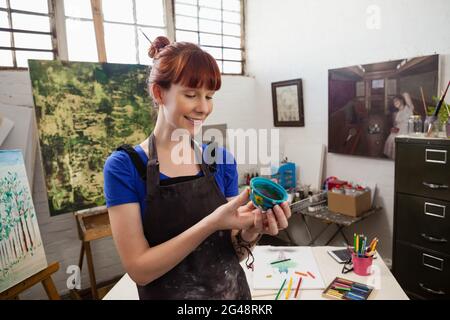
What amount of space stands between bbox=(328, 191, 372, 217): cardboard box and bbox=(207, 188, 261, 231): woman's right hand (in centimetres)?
212

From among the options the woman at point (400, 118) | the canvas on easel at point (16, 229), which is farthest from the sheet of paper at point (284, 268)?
the woman at point (400, 118)

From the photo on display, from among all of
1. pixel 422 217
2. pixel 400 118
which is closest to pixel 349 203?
pixel 422 217

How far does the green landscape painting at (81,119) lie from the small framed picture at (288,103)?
1.66m

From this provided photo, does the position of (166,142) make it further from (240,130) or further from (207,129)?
(240,130)

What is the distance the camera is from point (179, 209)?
2.86ft

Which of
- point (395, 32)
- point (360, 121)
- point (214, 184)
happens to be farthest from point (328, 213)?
point (214, 184)

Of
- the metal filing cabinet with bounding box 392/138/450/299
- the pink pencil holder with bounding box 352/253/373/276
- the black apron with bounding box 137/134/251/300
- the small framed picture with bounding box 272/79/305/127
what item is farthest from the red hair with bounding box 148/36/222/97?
the small framed picture with bounding box 272/79/305/127

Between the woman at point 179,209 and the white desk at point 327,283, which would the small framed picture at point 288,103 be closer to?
the white desk at point 327,283

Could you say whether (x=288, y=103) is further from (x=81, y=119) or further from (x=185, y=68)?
(x=185, y=68)

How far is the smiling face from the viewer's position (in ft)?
2.73

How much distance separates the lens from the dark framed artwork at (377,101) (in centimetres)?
247

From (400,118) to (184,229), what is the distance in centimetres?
243

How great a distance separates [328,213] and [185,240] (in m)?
2.34

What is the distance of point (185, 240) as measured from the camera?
29.9 inches
